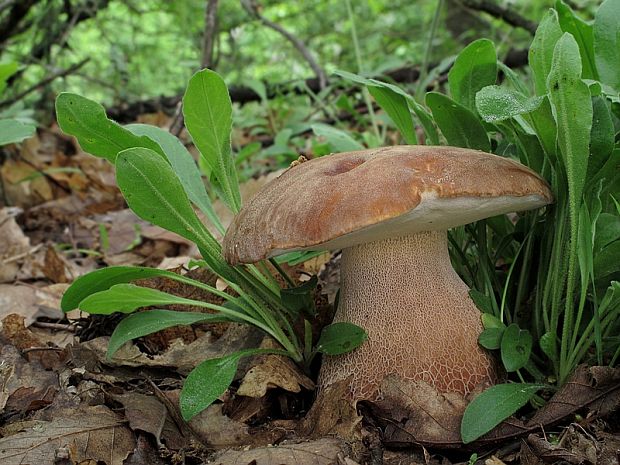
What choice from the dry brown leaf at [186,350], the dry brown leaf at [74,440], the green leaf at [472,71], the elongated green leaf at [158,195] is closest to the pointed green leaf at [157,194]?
the elongated green leaf at [158,195]

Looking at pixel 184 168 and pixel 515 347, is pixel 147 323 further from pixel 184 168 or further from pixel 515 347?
pixel 515 347

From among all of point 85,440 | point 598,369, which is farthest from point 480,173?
point 85,440

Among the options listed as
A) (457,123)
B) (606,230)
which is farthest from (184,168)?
(606,230)

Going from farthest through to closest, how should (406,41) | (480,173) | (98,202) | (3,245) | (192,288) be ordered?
(406,41), (98,202), (3,245), (192,288), (480,173)

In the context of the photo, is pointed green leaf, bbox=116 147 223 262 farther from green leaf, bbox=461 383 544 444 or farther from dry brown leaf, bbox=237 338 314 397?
green leaf, bbox=461 383 544 444

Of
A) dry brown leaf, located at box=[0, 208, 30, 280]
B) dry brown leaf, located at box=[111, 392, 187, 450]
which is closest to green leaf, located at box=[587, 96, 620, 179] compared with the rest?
dry brown leaf, located at box=[111, 392, 187, 450]

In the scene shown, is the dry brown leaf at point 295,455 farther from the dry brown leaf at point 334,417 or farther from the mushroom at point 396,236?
the mushroom at point 396,236

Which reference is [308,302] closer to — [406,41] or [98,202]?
[98,202]
